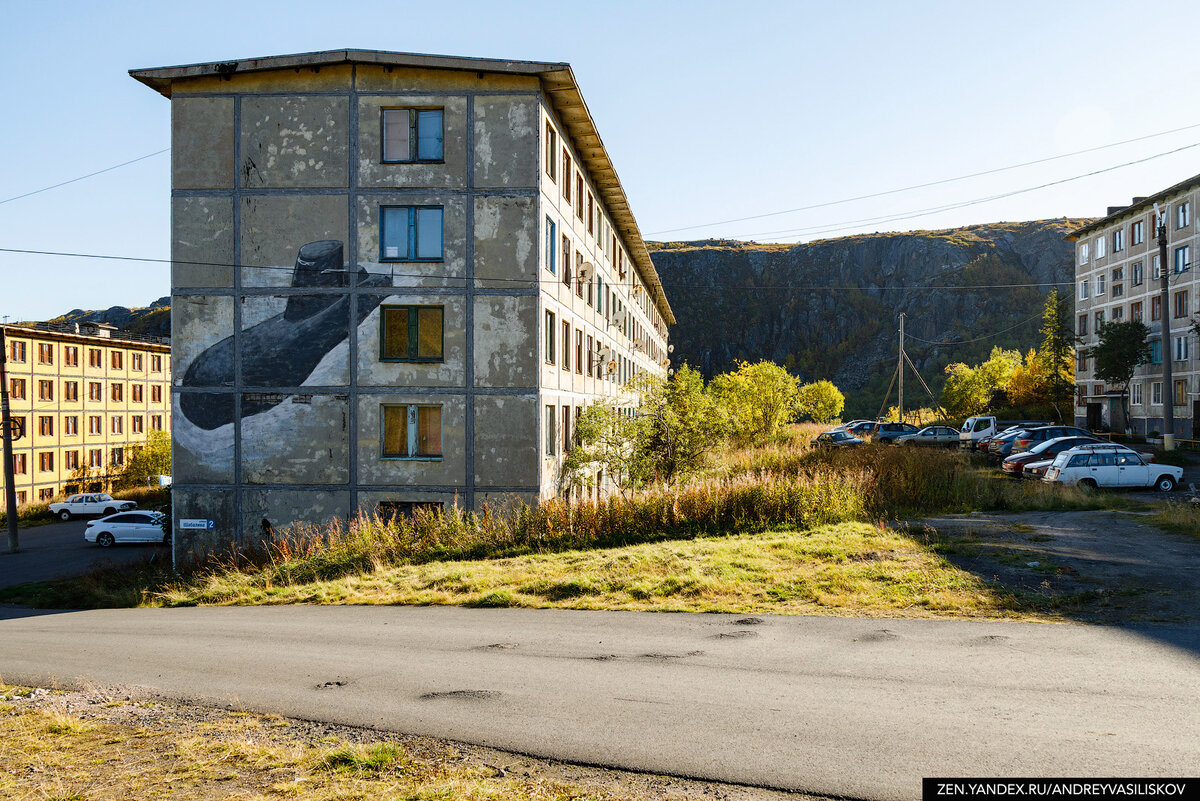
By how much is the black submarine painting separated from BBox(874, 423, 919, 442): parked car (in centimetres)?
3207

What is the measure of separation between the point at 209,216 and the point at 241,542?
9843 millimetres

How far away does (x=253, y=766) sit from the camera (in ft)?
19.6

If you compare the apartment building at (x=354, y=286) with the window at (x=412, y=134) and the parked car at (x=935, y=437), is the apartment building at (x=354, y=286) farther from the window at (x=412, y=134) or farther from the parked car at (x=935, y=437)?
the parked car at (x=935, y=437)

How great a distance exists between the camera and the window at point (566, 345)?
86.5ft

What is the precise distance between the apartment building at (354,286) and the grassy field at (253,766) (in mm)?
14847

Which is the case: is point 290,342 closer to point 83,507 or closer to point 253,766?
point 253,766

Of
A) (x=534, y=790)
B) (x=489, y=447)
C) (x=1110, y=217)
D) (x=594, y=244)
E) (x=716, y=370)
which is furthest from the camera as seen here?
(x=716, y=370)

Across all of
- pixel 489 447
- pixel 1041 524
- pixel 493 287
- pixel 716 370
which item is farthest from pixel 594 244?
pixel 716 370

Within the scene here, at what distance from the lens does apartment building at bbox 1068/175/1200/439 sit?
46188mm

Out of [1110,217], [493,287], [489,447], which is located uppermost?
[1110,217]

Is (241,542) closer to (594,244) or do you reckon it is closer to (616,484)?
(616,484)

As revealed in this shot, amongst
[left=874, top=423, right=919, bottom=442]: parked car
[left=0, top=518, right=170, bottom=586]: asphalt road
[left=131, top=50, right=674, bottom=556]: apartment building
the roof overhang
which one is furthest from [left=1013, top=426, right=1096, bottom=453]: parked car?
[left=0, top=518, right=170, bottom=586]: asphalt road

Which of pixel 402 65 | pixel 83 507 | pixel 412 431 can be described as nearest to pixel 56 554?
pixel 83 507

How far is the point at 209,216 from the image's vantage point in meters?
22.4
